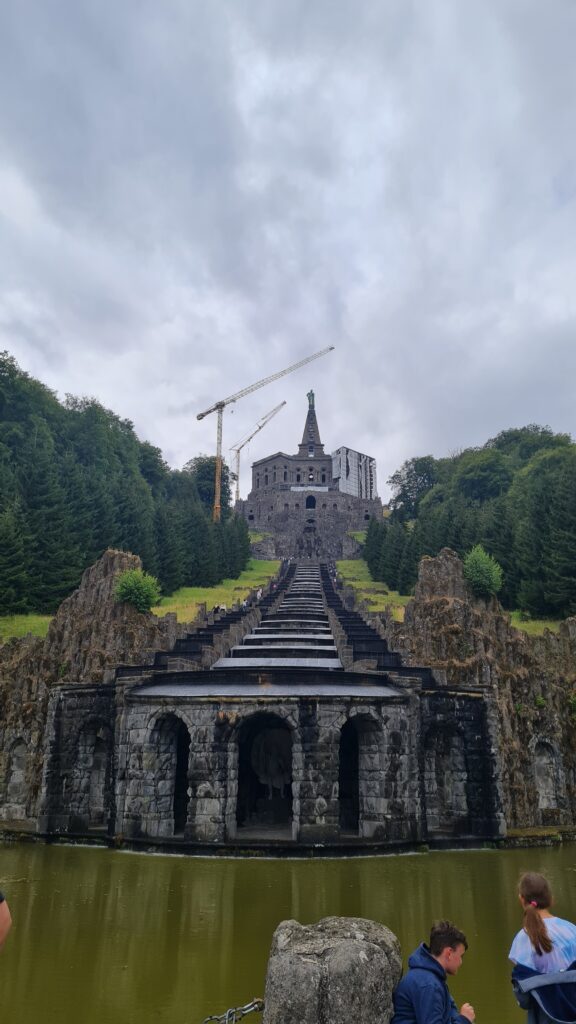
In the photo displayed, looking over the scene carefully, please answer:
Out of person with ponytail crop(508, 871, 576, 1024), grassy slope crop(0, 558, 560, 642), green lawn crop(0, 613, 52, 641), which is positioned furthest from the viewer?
grassy slope crop(0, 558, 560, 642)

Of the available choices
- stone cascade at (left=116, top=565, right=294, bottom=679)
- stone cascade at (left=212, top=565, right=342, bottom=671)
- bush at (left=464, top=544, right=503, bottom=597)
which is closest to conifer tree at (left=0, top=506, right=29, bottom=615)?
stone cascade at (left=116, top=565, right=294, bottom=679)

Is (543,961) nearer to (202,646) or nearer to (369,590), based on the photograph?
(202,646)

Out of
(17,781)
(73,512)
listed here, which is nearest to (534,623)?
(17,781)

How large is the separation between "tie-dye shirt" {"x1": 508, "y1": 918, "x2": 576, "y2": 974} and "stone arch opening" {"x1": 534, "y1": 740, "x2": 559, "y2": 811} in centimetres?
2476

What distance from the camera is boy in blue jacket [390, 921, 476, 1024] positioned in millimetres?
5137

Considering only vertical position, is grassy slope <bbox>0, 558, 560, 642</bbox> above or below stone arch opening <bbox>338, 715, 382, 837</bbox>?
above

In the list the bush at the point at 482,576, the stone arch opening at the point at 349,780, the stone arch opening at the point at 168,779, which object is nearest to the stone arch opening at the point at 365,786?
the stone arch opening at the point at 349,780

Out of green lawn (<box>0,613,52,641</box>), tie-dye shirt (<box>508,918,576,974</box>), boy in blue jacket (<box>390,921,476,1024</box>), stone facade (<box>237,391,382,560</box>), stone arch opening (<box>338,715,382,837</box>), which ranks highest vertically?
stone facade (<box>237,391,382,560</box>)

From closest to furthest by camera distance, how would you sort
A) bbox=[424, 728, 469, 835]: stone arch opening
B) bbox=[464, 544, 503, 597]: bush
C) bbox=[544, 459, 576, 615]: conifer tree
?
1. bbox=[424, 728, 469, 835]: stone arch opening
2. bbox=[464, 544, 503, 597]: bush
3. bbox=[544, 459, 576, 615]: conifer tree

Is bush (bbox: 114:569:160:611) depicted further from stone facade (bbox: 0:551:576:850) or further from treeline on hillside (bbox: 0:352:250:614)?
treeline on hillside (bbox: 0:352:250:614)

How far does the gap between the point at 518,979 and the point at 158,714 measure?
1896 cm

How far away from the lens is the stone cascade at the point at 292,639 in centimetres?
2764

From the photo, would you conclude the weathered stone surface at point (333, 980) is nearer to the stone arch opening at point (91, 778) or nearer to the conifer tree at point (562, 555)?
the stone arch opening at point (91, 778)

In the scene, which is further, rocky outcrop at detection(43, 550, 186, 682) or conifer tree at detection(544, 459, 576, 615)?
conifer tree at detection(544, 459, 576, 615)
